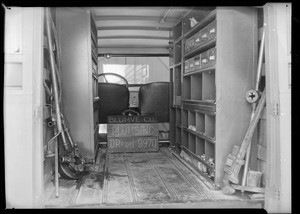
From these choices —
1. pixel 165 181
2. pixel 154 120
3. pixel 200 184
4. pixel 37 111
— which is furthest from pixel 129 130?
pixel 37 111

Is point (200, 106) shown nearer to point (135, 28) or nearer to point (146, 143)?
point (146, 143)

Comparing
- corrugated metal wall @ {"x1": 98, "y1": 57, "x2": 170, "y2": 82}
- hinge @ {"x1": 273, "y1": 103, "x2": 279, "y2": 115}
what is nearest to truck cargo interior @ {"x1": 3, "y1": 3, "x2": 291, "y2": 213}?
hinge @ {"x1": 273, "y1": 103, "x2": 279, "y2": 115}

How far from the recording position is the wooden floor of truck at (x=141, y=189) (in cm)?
350

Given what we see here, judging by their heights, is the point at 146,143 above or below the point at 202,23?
below

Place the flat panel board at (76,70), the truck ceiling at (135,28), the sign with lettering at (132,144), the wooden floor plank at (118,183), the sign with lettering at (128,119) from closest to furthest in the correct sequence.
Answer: the wooden floor plank at (118,183), the flat panel board at (76,70), the truck ceiling at (135,28), the sign with lettering at (132,144), the sign with lettering at (128,119)

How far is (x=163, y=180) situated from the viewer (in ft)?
14.9

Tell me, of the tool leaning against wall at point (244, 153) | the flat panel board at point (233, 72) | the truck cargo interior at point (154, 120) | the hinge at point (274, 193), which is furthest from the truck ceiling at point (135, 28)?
the hinge at point (274, 193)

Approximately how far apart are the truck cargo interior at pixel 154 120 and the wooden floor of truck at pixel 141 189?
15 mm

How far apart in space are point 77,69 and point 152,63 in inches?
139

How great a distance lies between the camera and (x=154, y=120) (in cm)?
690

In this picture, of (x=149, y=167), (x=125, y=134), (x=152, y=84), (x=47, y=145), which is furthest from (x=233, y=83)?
(x=152, y=84)

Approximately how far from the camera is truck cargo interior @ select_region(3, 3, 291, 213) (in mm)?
3064

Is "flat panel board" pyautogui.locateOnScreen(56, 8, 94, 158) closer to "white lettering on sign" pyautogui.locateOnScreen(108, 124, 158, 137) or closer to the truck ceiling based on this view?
the truck ceiling

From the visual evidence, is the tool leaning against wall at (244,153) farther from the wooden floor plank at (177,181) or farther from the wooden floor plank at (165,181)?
the wooden floor plank at (165,181)
